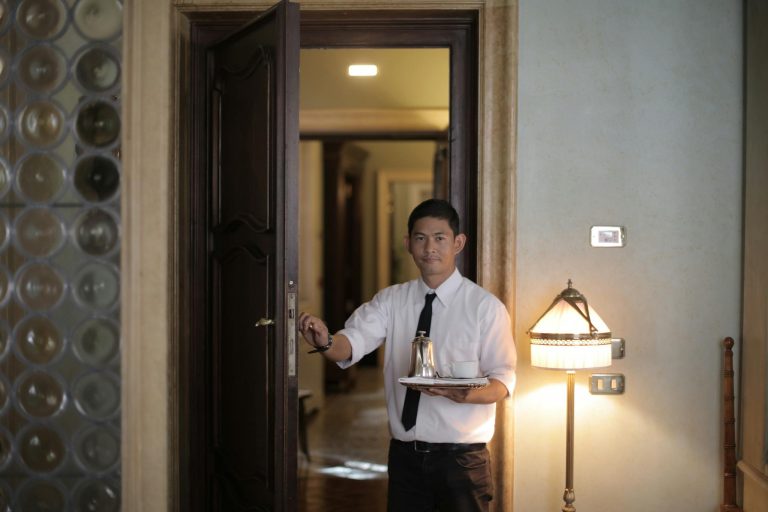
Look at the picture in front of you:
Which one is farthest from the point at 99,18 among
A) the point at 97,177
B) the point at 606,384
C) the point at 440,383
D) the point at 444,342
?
the point at 606,384

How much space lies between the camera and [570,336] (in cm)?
296

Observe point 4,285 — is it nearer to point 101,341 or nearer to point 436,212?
point 101,341

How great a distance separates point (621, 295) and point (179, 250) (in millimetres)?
1739

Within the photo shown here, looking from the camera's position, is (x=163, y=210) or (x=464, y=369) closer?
(x=464, y=369)

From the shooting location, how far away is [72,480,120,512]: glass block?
328 cm

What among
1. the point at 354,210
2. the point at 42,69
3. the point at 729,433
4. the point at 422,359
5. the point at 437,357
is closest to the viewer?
the point at 422,359

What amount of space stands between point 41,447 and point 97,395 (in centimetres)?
29

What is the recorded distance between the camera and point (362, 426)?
6867 mm

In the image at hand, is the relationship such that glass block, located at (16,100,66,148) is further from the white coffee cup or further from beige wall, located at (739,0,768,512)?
beige wall, located at (739,0,768,512)

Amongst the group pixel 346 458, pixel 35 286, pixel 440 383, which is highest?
pixel 35 286

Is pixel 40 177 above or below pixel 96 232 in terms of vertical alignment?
above

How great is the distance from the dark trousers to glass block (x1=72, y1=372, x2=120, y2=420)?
1.19 metres

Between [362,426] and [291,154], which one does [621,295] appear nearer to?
[291,154]

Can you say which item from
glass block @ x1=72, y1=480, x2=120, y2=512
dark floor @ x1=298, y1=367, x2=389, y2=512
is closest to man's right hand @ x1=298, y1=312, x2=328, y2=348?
glass block @ x1=72, y1=480, x2=120, y2=512
